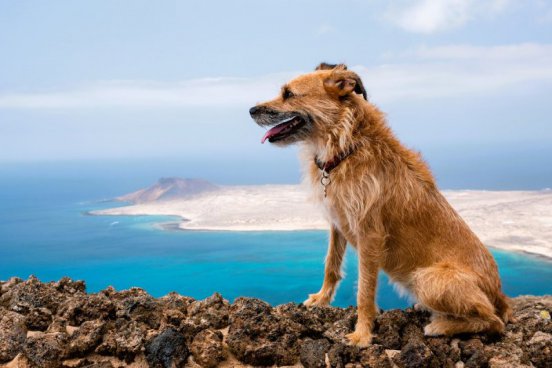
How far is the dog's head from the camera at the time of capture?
4547 millimetres

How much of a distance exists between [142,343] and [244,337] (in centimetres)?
94

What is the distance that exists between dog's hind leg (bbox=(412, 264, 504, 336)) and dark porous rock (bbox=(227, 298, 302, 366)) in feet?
4.17

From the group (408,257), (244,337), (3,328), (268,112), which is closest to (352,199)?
(408,257)

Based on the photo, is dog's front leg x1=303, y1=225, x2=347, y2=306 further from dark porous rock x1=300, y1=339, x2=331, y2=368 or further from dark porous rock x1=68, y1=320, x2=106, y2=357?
dark porous rock x1=68, y1=320, x2=106, y2=357

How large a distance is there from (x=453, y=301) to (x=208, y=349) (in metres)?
2.28

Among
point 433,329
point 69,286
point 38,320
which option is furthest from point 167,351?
point 433,329

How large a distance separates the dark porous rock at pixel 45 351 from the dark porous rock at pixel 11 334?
165 mm

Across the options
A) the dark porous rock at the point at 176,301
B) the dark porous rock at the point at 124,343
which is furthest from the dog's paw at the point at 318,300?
the dark porous rock at the point at 124,343

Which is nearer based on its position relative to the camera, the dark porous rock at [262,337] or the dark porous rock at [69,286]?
the dark porous rock at [262,337]

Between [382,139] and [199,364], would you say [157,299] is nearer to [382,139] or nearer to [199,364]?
[199,364]

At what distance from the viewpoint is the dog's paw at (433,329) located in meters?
4.80

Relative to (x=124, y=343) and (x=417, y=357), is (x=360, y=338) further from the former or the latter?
(x=124, y=343)

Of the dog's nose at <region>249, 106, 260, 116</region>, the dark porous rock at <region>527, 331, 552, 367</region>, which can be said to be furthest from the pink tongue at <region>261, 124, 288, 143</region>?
the dark porous rock at <region>527, 331, 552, 367</region>

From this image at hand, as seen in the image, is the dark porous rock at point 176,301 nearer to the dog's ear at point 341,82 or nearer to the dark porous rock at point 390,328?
the dark porous rock at point 390,328
